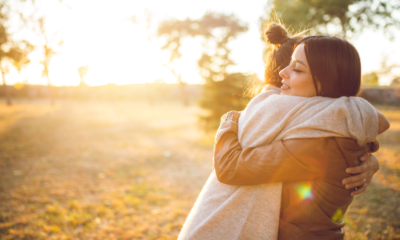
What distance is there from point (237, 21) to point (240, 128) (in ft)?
63.1

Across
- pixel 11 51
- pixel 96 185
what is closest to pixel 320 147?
pixel 96 185

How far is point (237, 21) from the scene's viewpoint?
18094 mm

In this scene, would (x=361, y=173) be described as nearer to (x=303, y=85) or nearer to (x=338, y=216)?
(x=338, y=216)

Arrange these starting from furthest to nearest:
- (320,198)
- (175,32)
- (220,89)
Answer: (175,32), (220,89), (320,198)

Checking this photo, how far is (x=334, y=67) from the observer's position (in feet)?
3.61

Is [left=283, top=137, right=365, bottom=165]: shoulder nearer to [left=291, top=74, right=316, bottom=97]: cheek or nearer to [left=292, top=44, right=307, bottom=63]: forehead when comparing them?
[left=291, top=74, right=316, bottom=97]: cheek

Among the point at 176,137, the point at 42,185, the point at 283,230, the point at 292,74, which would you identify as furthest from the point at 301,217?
the point at 176,137

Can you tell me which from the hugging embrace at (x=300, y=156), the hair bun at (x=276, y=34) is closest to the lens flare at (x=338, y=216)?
the hugging embrace at (x=300, y=156)

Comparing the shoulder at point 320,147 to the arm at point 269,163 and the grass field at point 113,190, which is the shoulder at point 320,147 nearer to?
the arm at point 269,163

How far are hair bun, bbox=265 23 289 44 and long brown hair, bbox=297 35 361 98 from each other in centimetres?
43

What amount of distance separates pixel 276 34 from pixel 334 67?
22.7 inches

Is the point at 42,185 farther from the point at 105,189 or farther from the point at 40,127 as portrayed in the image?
the point at 40,127

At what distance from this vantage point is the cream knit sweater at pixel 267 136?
0.98 metres

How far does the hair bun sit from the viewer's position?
1516mm
